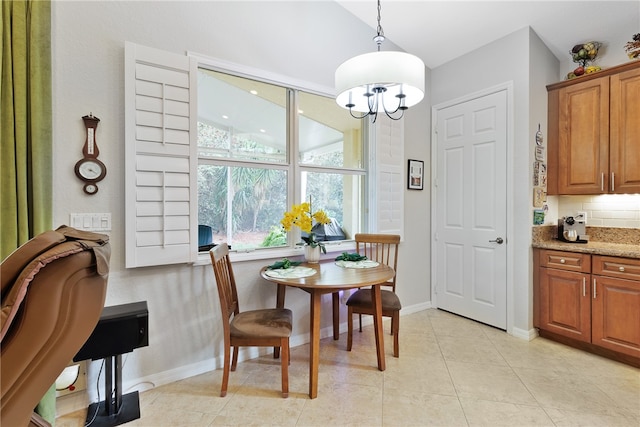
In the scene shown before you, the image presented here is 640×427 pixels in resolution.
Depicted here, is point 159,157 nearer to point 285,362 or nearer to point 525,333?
point 285,362

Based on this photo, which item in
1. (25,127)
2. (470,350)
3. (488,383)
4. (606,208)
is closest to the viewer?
(25,127)

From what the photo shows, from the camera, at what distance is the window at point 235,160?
6.41ft

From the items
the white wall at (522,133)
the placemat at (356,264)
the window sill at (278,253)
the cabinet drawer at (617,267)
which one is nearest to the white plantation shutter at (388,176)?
the window sill at (278,253)

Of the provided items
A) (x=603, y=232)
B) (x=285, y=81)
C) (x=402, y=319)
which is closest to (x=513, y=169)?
→ (x=603, y=232)

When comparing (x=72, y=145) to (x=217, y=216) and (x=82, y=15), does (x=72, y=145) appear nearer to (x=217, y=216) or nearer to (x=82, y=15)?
(x=82, y=15)

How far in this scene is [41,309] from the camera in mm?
739

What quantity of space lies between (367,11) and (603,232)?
10.2 ft

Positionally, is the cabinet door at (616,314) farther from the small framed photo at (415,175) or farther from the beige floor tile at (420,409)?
the small framed photo at (415,175)

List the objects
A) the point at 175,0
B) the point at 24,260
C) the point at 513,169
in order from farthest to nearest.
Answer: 1. the point at 513,169
2. the point at 175,0
3. the point at 24,260

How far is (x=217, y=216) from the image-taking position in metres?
2.42

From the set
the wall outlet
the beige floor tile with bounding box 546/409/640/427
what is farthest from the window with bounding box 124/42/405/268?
the beige floor tile with bounding box 546/409/640/427

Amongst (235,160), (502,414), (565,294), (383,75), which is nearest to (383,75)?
(383,75)

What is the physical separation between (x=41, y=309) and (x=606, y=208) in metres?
4.08

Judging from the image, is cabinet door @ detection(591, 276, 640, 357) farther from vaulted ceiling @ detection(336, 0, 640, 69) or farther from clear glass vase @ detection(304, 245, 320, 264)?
clear glass vase @ detection(304, 245, 320, 264)
